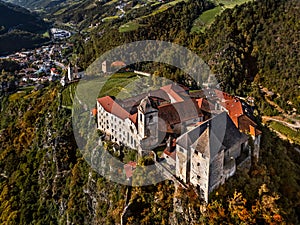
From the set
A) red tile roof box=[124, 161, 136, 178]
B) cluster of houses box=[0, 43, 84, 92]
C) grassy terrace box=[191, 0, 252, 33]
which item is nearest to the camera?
red tile roof box=[124, 161, 136, 178]

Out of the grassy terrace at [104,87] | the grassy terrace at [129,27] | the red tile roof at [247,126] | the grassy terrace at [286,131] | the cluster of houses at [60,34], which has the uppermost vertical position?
the grassy terrace at [129,27]

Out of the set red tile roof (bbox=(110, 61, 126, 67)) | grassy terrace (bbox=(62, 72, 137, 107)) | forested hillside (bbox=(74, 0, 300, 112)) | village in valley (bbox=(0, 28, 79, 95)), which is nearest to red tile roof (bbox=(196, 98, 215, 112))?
grassy terrace (bbox=(62, 72, 137, 107))

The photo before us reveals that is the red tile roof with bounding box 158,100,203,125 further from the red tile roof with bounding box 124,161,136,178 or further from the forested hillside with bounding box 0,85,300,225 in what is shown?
the forested hillside with bounding box 0,85,300,225

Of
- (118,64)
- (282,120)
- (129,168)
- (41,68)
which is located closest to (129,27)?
(118,64)

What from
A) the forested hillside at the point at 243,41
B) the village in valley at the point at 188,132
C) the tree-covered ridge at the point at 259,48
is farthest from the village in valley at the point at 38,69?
the village in valley at the point at 188,132

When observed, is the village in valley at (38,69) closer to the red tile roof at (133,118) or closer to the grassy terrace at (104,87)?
the grassy terrace at (104,87)

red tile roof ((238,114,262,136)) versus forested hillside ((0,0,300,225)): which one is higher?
red tile roof ((238,114,262,136))

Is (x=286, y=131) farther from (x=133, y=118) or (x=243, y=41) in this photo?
(x=133, y=118)
